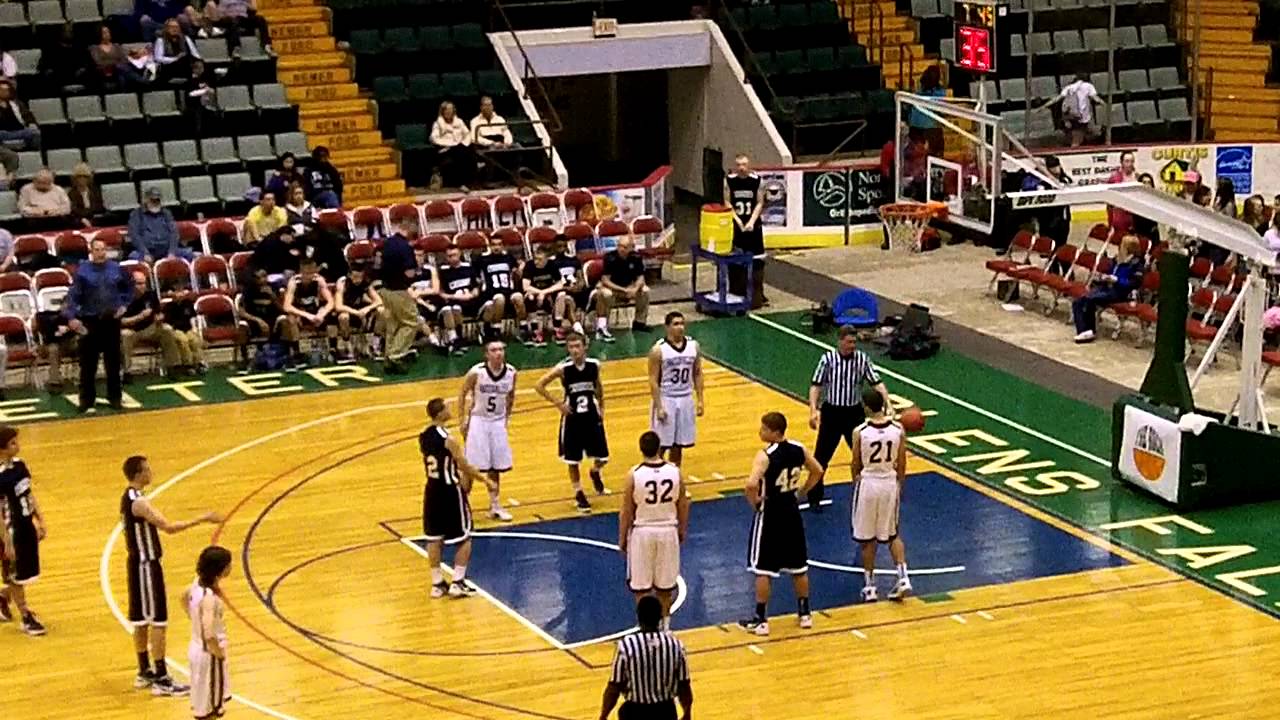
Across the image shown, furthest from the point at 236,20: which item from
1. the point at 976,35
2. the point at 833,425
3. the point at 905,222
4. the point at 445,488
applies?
the point at 445,488

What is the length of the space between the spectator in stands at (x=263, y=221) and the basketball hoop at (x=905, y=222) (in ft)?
28.2

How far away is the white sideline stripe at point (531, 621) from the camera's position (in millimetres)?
16719

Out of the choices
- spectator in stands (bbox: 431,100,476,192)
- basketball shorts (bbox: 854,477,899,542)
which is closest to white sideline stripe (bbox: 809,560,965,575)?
basketball shorts (bbox: 854,477,899,542)

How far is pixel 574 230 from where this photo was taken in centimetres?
2791

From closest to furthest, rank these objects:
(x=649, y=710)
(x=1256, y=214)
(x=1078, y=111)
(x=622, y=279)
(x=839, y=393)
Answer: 1. (x=649, y=710)
2. (x=839, y=393)
3. (x=1256, y=214)
4. (x=622, y=279)
5. (x=1078, y=111)

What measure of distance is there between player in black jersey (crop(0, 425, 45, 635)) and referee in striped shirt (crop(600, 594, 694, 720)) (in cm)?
570

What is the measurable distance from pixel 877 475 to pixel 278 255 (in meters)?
10.4

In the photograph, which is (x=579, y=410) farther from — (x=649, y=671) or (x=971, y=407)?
(x=649, y=671)

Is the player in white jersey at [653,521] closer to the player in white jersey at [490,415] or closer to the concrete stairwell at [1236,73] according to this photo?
the player in white jersey at [490,415]

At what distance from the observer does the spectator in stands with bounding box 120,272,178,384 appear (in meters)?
24.4

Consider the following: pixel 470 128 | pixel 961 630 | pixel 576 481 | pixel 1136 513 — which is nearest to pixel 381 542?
pixel 576 481

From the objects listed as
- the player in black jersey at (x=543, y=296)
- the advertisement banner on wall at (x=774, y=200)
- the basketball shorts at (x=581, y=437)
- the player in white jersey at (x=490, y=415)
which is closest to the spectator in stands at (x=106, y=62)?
the player in black jersey at (x=543, y=296)

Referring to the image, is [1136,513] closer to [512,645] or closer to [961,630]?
[961,630]

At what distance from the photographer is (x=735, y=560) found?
18.6 meters
